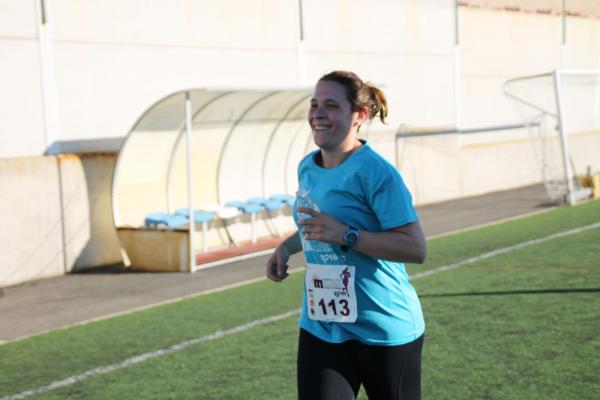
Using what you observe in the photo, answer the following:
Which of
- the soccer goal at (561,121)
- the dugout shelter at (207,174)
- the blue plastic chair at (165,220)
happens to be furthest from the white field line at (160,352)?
the soccer goal at (561,121)

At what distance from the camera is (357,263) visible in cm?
388

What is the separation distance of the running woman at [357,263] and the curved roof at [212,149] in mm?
8449

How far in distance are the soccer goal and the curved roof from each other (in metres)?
5.54

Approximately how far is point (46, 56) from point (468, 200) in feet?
38.2

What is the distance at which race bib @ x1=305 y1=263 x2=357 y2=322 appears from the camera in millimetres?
3895

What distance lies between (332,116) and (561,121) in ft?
53.0

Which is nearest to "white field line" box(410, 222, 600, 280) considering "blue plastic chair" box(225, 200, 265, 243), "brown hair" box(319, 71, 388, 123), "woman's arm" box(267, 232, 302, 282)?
"blue plastic chair" box(225, 200, 265, 243)

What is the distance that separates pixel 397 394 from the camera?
3.89 metres

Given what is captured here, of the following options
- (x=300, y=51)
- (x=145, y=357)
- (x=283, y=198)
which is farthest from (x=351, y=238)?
(x=300, y=51)

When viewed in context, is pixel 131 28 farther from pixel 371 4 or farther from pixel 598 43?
pixel 598 43

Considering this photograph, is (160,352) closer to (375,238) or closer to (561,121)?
(375,238)

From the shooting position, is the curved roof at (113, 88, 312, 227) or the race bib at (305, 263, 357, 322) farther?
the curved roof at (113, 88, 312, 227)

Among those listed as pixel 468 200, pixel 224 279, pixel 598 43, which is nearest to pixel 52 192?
pixel 224 279

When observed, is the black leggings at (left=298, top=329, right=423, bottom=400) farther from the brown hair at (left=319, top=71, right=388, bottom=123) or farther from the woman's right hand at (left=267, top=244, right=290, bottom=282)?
the brown hair at (left=319, top=71, right=388, bottom=123)
